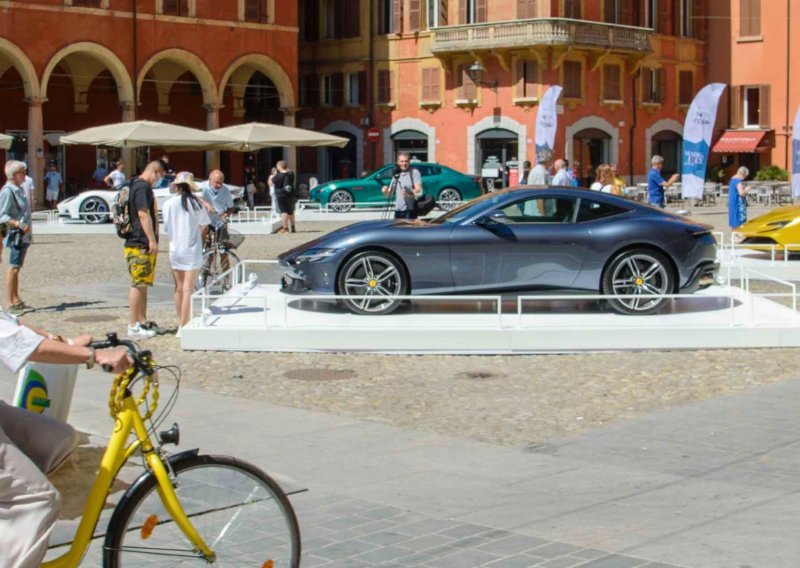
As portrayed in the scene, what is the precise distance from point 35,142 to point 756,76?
2804 centimetres

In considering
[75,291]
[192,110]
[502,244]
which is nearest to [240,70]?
[192,110]

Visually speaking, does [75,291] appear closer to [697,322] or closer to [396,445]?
[697,322]

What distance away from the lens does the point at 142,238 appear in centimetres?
1360

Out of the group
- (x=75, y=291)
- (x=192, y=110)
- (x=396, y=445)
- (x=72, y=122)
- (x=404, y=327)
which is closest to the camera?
(x=396, y=445)

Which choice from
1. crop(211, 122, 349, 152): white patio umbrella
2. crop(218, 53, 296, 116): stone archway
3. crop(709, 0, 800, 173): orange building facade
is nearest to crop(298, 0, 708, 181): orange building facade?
crop(709, 0, 800, 173): orange building facade

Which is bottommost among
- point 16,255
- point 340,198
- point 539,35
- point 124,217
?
point 16,255

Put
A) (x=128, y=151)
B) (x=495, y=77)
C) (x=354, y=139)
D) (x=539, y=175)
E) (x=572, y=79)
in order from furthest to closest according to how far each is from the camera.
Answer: (x=354, y=139)
(x=495, y=77)
(x=572, y=79)
(x=128, y=151)
(x=539, y=175)

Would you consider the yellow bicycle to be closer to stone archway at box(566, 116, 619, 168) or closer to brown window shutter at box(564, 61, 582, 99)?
stone archway at box(566, 116, 619, 168)

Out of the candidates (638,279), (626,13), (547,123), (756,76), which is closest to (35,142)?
(547,123)

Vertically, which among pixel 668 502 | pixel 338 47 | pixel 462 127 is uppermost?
pixel 338 47

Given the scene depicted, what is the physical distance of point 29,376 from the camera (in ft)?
24.0

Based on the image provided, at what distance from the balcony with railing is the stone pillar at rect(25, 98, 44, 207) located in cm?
1497

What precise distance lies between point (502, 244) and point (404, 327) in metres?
1.44

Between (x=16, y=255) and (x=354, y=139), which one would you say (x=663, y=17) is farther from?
(x=16, y=255)
